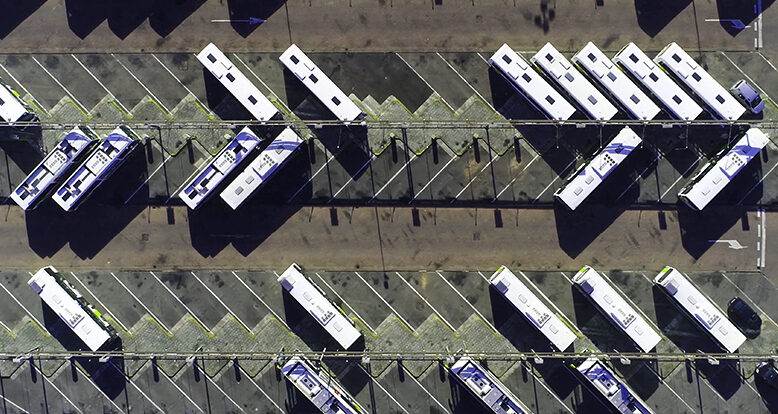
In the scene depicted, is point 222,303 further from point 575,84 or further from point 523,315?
point 575,84

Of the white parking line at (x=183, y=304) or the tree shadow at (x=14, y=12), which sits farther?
the tree shadow at (x=14, y=12)

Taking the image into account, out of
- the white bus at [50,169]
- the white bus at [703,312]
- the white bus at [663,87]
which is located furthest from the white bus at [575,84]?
the white bus at [50,169]

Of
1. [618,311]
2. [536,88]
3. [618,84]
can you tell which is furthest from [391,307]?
[618,84]

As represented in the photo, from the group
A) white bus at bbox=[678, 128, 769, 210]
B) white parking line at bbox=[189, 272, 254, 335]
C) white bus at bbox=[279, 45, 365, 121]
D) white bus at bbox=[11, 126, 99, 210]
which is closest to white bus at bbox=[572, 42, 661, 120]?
white bus at bbox=[678, 128, 769, 210]

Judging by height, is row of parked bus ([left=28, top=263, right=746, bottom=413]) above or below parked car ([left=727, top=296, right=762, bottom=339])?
above

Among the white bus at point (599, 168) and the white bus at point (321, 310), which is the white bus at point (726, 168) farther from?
the white bus at point (321, 310)

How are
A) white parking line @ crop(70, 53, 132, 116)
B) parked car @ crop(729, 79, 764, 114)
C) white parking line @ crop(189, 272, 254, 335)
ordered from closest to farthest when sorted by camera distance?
parked car @ crop(729, 79, 764, 114) → white parking line @ crop(189, 272, 254, 335) → white parking line @ crop(70, 53, 132, 116)

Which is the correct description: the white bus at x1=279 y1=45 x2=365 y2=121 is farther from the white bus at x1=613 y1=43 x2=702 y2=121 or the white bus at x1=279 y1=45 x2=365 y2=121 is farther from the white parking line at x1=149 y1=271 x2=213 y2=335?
the white bus at x1=613 y1=43 x2=702 y2=121

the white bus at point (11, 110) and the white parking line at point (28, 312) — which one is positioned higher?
the white bus at point (11, 110)
